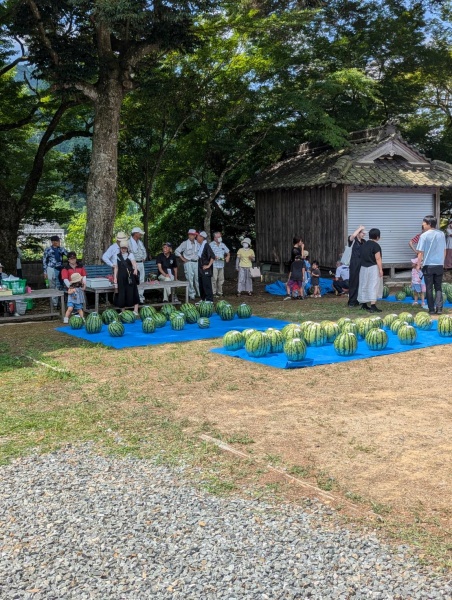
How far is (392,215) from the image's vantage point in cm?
2022

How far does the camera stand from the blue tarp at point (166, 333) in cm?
1151

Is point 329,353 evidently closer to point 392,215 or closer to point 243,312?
point 243,312

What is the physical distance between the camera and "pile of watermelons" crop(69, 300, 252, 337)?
12.2m

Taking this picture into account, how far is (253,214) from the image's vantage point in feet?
84.9

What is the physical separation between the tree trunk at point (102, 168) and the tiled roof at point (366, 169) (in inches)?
245

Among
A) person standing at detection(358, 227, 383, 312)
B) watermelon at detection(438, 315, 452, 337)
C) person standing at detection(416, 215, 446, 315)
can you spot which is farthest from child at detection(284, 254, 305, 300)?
watermelon at detection(438, 315, 452, 337)

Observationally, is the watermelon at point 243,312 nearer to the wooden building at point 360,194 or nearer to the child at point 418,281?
the child at point 418,281

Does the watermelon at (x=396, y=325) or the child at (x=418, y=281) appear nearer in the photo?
the watermelon at (x=396, y=325)

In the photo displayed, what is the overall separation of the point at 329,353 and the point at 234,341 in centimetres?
150

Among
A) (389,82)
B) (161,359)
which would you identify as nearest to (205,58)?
(389,82)

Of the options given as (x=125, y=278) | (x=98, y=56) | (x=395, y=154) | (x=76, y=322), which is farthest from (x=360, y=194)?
(x=76, y=322)

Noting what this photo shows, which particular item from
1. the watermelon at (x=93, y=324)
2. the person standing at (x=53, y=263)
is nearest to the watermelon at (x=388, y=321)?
the watermelon at (x=93, y=324)

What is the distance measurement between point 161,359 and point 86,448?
13.6 feet

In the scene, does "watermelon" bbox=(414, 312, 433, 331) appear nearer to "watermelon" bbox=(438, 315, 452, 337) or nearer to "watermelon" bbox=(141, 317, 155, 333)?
"watermelon" bbox=(438, 315, 452, 337)
